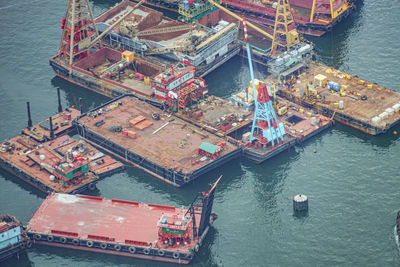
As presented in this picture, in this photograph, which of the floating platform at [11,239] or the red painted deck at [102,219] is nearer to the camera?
the floating platform at [11,239]

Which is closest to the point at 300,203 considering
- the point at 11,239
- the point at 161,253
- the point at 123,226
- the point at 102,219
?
the point at 161,253

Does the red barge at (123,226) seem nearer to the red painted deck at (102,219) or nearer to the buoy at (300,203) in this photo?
the red painted deck at (102,219)

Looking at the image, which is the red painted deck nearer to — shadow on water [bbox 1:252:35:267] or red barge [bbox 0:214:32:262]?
red barge [bbox 0:214:32:262]

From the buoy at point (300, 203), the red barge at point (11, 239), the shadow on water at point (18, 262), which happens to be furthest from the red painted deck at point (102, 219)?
the buoy at point (300, 203)

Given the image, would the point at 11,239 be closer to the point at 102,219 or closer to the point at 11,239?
the point at 11,239

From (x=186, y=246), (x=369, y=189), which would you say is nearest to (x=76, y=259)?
(x=186, y=246)

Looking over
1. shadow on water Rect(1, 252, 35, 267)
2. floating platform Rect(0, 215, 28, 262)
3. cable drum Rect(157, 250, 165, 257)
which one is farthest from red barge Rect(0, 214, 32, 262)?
cable drum Rect(157, 250, 165, 257)
